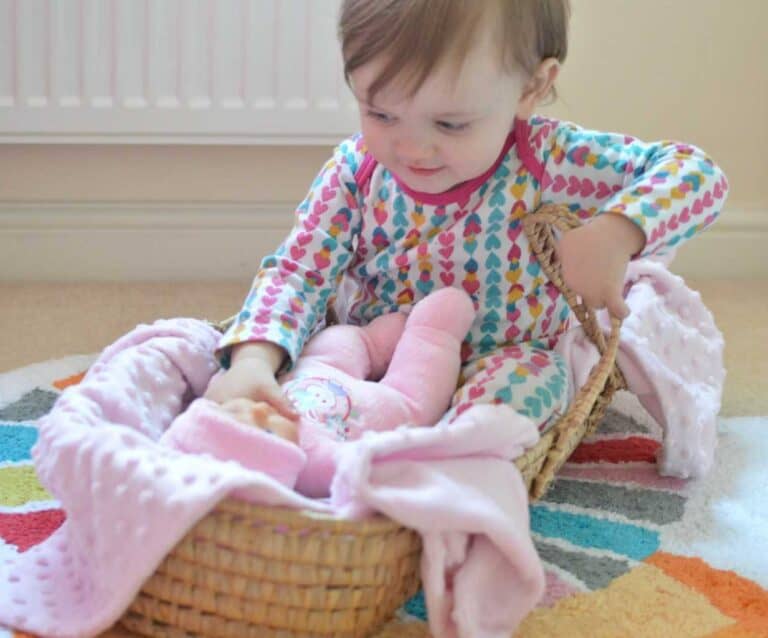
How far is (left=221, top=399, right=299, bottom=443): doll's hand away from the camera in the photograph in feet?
2.87

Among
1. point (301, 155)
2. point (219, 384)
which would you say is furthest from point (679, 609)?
point (301, 155)

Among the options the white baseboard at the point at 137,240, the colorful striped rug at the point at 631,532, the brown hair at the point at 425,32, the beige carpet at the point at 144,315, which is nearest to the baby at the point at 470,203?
the brown hair at the point at 425,32

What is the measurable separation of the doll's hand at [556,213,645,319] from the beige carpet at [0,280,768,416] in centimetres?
42

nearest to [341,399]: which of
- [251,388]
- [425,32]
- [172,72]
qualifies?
[251,388]

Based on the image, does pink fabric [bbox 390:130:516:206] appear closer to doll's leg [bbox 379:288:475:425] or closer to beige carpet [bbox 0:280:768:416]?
doll's leg [bbox 379:288:475:425]

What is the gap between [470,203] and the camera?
43.3 inches

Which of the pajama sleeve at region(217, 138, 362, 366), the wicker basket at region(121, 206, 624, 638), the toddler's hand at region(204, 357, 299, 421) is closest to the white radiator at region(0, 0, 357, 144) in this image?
the pajama sleeve at region(217, 138, 362, 366)

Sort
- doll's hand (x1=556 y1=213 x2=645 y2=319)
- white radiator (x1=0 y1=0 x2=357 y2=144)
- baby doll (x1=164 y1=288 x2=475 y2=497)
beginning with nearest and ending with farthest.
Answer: baby doll (x1=164 y1=288 x2=475 y2=497)
doll's hand (x1=556 y1=213 x2=645 y2=319)
white radiator (x1=0 y1=0 x2=357 y2=144)

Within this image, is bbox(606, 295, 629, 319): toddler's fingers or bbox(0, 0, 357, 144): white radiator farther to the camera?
bbox(0, 0, 357, 144): white radiator

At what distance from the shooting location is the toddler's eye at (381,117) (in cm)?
97

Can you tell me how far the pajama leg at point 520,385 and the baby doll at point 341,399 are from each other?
1.0 inches

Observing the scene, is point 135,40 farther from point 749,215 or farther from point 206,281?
point 749,215

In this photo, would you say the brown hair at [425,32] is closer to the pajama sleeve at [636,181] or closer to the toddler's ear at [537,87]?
the toddler's ear at [537,87]

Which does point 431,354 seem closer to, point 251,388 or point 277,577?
point 251,388
